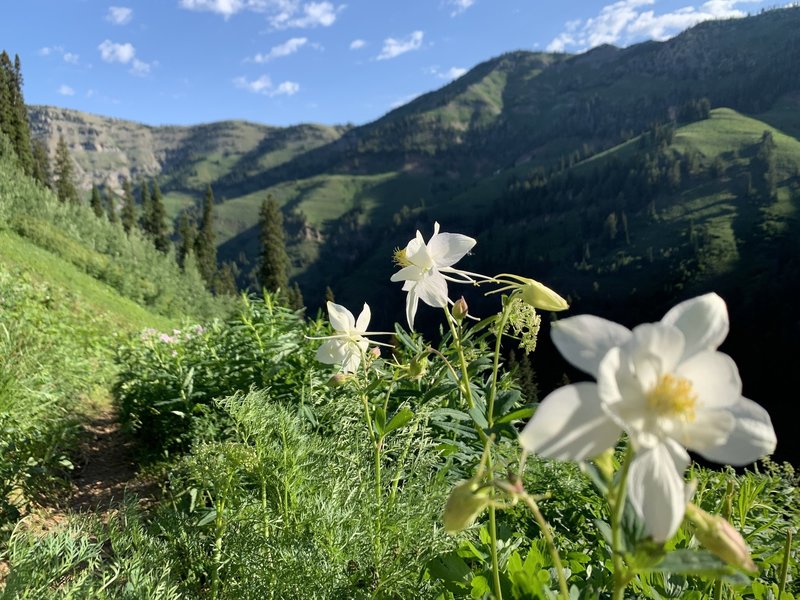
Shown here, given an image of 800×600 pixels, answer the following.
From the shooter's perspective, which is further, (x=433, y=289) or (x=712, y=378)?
(x=433, y=289)

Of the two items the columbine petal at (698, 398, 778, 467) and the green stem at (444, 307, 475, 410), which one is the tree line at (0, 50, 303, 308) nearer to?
the green stem at (444, 307, 475, 410)

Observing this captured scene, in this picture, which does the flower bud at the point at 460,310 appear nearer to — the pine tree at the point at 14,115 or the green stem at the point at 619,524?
the green stem at the point at 619,524

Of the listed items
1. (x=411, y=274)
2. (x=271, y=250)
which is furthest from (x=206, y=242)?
(x=411, y=274)

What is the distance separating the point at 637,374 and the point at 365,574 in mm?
1283

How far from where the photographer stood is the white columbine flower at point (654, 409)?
774 mm

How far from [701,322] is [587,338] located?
0.22m

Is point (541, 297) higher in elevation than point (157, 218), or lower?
lower

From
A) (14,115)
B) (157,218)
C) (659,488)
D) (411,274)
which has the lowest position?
(659,488)

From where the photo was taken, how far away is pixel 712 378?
87 cm

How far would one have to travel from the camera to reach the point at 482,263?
463ft

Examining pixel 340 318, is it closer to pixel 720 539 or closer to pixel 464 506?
pixel 464 506

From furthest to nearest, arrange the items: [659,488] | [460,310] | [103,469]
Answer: [103,469], [460,310], [659,488]

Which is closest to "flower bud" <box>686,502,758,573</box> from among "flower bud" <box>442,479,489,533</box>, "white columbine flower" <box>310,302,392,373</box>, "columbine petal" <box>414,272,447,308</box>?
"flower bud" <box>442,479,489,533</box>

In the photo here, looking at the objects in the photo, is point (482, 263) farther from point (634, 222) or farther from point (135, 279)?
point (135, 279)
